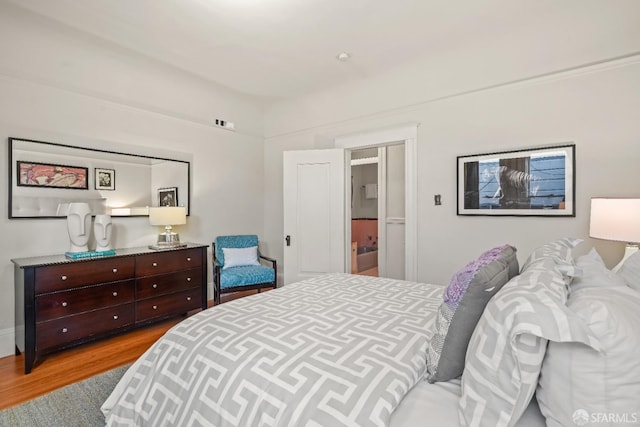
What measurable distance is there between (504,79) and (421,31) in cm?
89

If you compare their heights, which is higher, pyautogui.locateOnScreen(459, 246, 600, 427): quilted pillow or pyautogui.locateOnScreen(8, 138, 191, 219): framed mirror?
pyautogui.locateOnScreen(8, 138, 191, 219): framed mirror

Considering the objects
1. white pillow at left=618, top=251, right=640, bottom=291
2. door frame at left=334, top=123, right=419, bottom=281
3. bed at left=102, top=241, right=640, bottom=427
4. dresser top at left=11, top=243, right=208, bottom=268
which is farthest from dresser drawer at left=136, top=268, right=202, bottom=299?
white pillow at left=618, top=251, right=640, bottom=291

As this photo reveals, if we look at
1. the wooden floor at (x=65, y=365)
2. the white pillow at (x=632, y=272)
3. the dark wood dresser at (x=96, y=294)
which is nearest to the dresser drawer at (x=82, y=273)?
the dark wood dresser at (x=96, y=294)

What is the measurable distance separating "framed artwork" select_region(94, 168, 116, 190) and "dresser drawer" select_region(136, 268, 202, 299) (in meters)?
1.04

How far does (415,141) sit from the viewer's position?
3396mm

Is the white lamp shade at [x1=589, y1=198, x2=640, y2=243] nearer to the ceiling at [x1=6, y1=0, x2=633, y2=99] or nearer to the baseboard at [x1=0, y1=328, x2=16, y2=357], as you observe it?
the ceiling at [x1=6, y1=0, x2=633, y2=99]

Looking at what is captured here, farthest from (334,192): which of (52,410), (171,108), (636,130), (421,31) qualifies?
(52,410)

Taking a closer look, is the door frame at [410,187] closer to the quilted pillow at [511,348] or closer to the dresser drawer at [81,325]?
the quilted pillow at [511,348]

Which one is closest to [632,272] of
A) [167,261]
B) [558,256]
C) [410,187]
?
[558,256]

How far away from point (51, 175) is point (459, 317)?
3509 mm

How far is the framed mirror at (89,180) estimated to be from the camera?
2.69 meters

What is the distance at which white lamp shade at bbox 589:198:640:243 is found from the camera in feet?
6.23

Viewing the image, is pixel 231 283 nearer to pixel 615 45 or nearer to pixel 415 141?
pixel 415 141

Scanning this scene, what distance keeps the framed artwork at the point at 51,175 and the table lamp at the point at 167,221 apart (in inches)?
26.0
